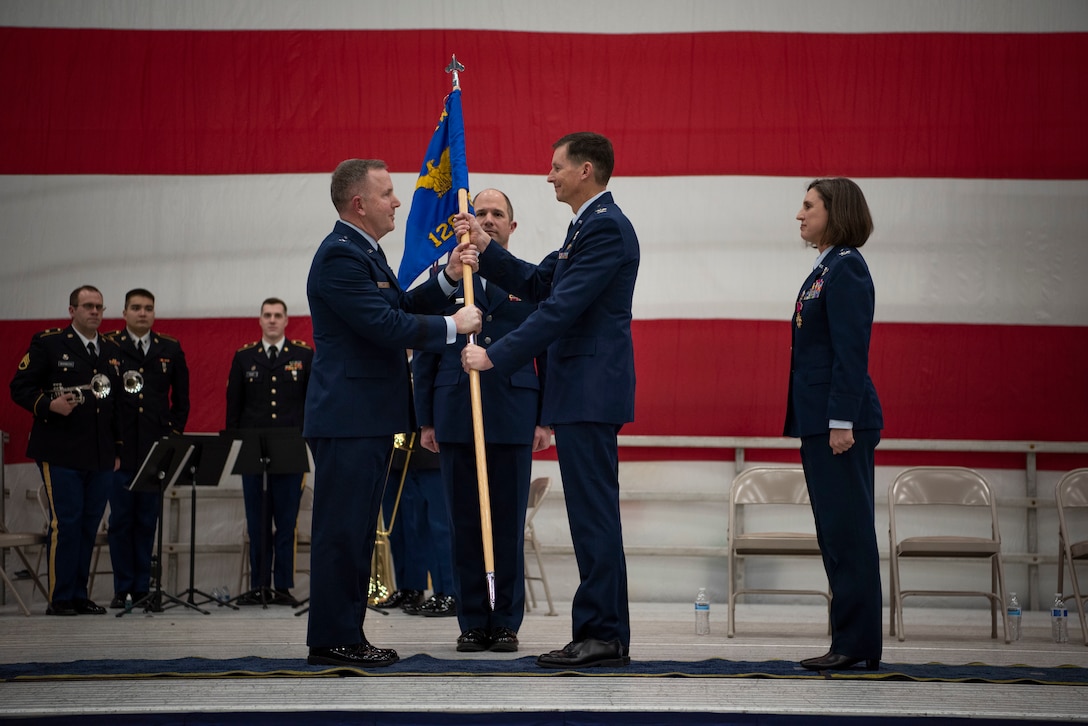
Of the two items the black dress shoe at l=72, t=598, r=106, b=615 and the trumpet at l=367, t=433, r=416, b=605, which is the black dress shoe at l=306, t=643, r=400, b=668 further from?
the black dress shoe at l=72, t=598, r=106, b=615

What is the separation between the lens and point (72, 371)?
614 cm

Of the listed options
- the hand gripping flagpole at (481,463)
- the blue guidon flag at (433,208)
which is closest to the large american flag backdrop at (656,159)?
the blue guidon flag at (433,208)

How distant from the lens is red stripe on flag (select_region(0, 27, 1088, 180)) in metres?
6.62

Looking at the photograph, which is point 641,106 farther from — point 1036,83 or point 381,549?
point 381,549

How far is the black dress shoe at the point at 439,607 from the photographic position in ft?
18.4

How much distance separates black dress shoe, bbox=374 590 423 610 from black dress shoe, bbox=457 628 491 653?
2.07 meters

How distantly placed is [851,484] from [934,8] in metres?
4.31

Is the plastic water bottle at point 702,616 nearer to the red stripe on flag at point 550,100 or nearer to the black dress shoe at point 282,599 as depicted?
the black dress shoe at point 282,599

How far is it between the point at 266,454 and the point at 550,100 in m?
2.78

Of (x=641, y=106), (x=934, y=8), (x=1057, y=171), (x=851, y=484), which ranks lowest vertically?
(x=851, y=484)

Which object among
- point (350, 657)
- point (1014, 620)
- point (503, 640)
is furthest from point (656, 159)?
point (350, 657)

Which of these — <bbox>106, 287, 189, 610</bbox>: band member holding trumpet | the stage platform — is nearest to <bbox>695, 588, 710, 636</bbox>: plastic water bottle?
the stage platform

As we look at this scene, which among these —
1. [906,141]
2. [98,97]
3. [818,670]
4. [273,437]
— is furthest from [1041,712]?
[98,97]

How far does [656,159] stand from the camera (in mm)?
6707
